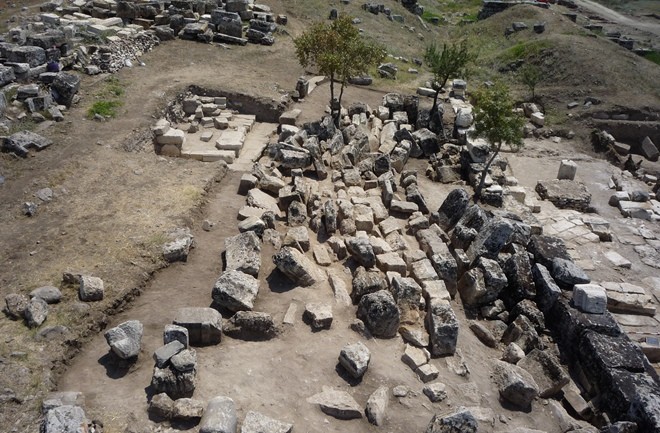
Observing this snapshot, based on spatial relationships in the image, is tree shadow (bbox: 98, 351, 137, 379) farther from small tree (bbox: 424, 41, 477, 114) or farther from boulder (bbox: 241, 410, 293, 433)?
small tree (bbox: 424, 41, 477, 114)

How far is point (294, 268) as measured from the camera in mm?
12703

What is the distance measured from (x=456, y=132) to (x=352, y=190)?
8.50m

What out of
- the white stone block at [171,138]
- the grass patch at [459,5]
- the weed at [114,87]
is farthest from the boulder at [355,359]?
the grass patch at [459,5]

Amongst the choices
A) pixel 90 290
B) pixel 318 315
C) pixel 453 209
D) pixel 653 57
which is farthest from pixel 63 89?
pixel 653 57

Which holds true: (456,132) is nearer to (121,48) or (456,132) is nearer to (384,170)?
(384,170)

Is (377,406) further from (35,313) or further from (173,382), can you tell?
(35,313)

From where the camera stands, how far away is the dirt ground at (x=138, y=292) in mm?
9648

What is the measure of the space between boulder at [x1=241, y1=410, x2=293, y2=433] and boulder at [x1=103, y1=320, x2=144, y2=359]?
2597 millimetres

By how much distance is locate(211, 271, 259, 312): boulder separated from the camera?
11609 millimetres

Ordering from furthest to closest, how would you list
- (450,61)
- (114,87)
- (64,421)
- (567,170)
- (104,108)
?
(450,61) < (567,170) < (114,87) < (104,108) < (64,421)

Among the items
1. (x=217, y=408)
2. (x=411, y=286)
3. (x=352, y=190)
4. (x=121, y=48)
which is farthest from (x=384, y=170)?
(x=121, y=48)

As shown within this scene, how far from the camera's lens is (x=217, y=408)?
351 inches

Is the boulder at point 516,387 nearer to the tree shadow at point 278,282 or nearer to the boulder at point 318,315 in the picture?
the boulder at point 318,315

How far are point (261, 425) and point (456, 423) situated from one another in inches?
128
